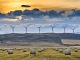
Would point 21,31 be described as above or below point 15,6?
below

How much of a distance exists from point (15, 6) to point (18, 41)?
16.4ft

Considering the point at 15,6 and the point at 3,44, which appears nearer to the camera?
the point at 15,6

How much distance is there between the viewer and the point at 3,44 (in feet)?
113

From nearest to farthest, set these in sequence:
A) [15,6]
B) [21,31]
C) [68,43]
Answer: [15,6] → [21,31] → [68,43]

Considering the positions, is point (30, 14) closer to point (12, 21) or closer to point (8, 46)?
point (12, 21)

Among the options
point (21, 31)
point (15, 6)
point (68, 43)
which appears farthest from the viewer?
point (68, 43)

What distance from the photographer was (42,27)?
101ft

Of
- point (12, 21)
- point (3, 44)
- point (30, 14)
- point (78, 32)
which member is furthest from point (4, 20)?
point (78, 32)

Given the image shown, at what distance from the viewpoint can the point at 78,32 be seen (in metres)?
31.5

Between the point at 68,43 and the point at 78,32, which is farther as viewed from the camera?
the point at 68,43

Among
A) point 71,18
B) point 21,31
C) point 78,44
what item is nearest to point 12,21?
point 21,31

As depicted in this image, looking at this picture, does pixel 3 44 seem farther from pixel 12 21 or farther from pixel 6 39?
pixel 12 21

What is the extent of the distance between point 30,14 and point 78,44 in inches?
250

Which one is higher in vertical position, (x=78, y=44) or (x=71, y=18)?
(x=71, y=18)
